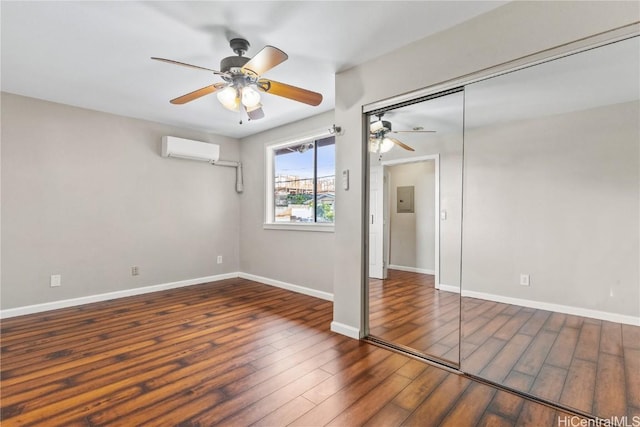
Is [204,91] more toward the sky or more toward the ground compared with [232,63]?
more toward the ground

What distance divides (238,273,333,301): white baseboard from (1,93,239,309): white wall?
0.61 m

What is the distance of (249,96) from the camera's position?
2465 mm

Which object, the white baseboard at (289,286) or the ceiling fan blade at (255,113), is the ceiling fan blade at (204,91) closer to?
the ceiling fan blade at (255,113)

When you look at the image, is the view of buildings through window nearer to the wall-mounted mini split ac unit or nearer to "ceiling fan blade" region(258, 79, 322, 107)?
the wall-mounted mini split ac unit

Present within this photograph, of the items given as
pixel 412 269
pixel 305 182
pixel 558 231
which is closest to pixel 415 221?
pixel 412 269

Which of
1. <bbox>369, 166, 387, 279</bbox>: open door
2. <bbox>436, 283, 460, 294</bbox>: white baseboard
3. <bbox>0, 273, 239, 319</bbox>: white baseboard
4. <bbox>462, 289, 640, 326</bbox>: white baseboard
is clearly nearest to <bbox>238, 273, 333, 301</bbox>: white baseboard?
<bbox>0, 273, 239, 319</bbox>: white baseboard

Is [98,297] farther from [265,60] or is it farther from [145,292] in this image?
[265,60]

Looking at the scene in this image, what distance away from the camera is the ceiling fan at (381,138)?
112 inches

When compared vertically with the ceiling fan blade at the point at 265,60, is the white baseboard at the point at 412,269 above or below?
below

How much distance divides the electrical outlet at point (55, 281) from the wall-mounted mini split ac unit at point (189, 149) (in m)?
2.01

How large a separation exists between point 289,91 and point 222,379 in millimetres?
2197

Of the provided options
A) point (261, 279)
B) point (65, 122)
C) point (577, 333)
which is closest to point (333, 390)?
point (577, 333)

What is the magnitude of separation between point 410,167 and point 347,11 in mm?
1450

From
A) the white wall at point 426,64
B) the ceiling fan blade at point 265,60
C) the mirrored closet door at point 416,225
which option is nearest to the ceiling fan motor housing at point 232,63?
the ceiling fan blade at point 265,60
